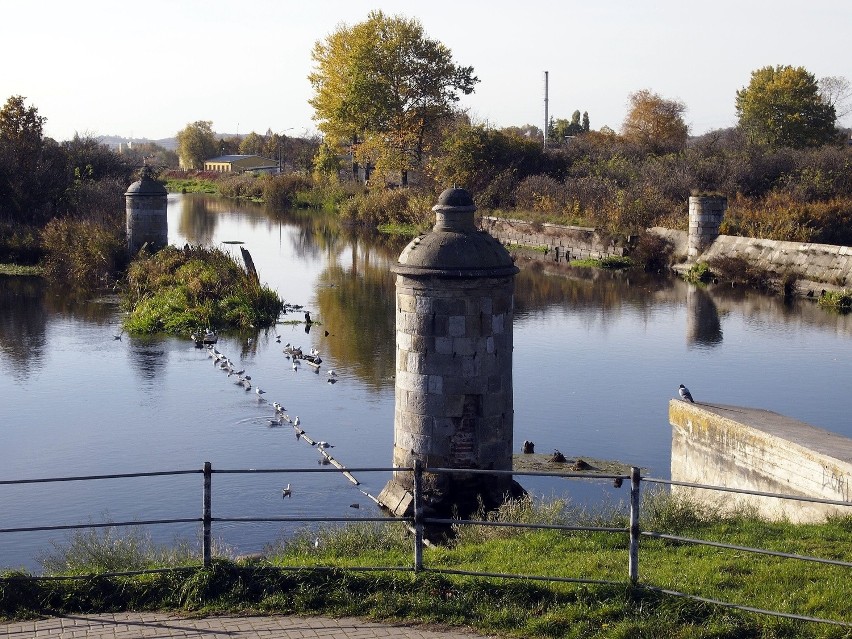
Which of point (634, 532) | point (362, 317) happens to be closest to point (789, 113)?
point (362, 317)

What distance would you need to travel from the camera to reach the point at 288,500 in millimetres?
14961

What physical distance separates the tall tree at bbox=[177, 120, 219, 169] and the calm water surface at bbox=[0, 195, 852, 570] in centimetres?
9958

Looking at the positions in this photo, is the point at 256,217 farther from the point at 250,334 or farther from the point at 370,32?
the point at 250,334

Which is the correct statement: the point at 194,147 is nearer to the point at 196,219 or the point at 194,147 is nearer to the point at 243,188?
the point at 243,188

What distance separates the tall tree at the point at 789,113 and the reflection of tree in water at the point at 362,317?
3144cm

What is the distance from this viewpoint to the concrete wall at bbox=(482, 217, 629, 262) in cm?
4369

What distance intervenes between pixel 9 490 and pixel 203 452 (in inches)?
114

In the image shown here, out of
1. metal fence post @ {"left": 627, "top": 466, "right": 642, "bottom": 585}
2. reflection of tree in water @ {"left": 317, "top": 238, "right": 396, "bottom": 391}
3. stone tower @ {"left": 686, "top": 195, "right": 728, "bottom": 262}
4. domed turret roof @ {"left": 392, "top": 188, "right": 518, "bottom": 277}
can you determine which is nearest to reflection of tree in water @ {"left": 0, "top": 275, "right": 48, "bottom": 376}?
reflection of tree in water @ {"left": 317, "top": 238, "right": 396, "bottom": 391}

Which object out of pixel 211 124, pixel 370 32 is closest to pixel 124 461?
pixel 370 32

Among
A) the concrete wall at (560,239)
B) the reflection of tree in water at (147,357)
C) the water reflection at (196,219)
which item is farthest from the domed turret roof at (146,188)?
the concrete wall at (560,239)

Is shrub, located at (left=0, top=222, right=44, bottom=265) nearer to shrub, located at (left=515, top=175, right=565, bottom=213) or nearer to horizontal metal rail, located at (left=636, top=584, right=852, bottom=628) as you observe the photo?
shrub, located at (left=515, top=175, right=565, bottom=213)

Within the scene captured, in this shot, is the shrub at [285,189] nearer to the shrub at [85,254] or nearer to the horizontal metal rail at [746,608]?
the shrub at [85,254]

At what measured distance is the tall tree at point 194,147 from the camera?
13250 centimetres

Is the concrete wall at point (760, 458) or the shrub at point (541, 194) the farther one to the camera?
the shrub at point (541, 194)
